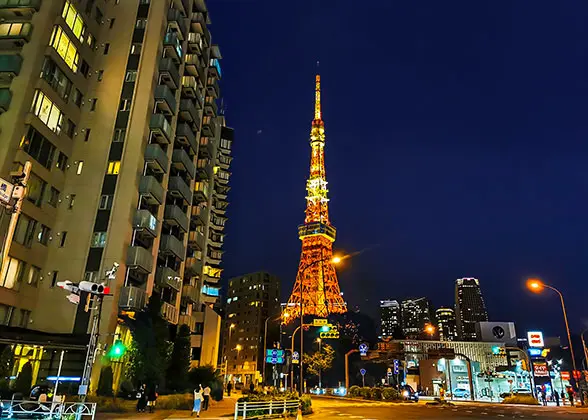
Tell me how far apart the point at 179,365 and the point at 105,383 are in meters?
9.14

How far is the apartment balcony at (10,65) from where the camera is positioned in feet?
102

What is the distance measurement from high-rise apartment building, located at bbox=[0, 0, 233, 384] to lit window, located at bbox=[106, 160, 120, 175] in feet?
0.30

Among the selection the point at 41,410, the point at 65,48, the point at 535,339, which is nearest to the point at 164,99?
the point at 65,48

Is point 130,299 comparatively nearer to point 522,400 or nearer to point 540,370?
point 540,370

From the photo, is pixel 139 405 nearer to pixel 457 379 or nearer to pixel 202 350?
pixel 202 350

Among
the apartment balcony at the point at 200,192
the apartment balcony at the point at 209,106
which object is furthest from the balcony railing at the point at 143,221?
the apartment balcony at the point at 209,106

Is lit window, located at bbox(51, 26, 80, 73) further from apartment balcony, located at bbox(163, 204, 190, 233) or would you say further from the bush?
the bush

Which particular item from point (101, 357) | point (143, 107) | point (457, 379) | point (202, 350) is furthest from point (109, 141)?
point (457, 379)

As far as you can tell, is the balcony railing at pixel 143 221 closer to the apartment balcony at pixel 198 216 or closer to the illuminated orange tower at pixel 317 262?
the apartment balcony at pixel 198 216

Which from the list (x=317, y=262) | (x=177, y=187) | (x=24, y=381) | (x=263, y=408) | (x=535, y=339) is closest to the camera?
(x=263, y=408)

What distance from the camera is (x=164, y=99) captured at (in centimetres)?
3903

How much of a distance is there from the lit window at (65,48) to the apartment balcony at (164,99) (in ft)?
21.4

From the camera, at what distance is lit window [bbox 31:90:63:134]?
31734 mm

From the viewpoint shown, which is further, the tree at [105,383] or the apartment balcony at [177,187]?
the apartment balcony at [177,187]
